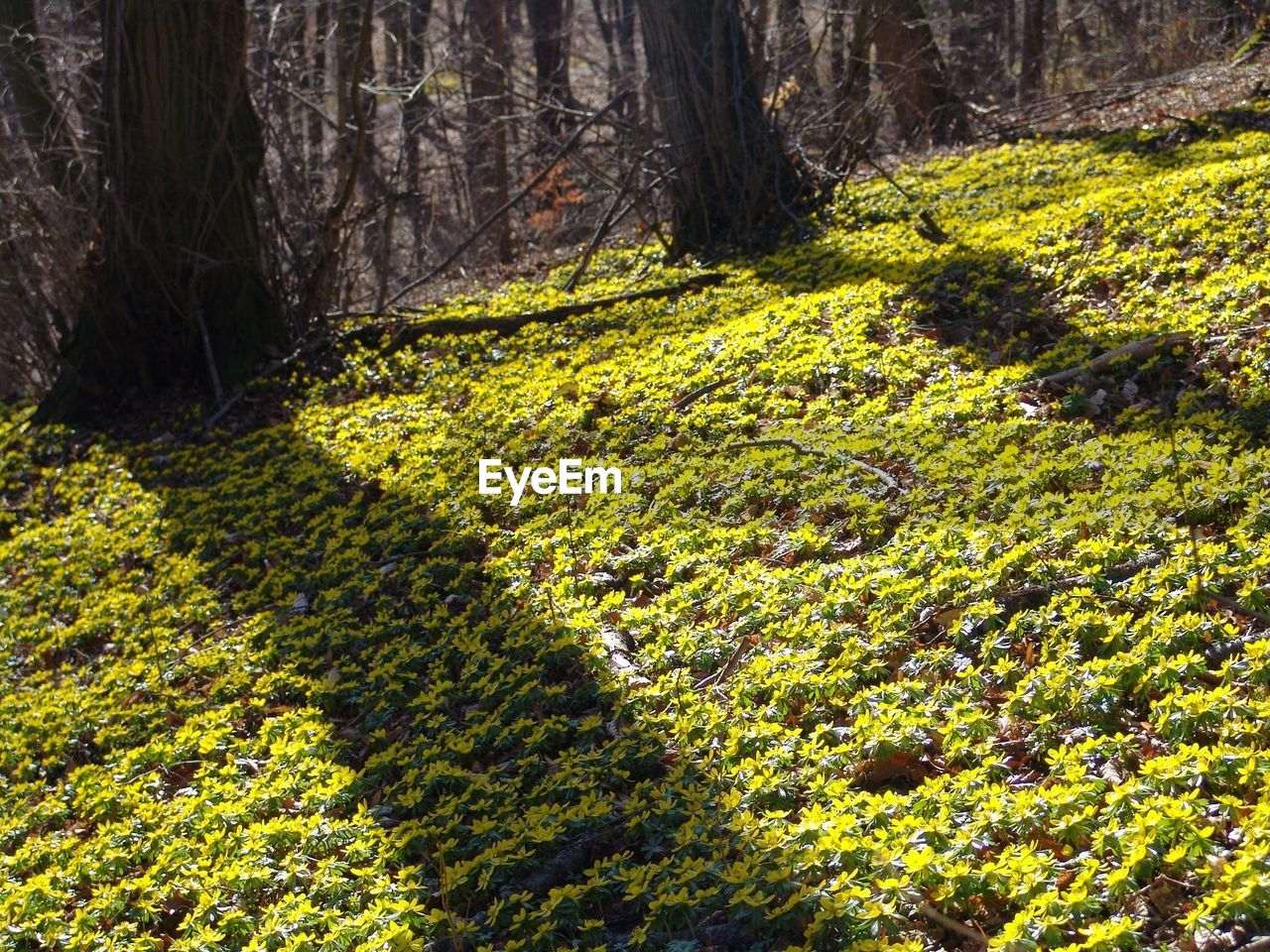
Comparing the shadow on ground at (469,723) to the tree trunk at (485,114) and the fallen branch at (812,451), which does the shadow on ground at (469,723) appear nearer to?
the fallen branch at (812,451)

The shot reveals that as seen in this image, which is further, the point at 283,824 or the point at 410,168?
the point at 410,168

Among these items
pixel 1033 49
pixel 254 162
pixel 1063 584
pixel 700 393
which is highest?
pixel 1033 49

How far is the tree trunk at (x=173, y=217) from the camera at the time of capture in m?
8.88

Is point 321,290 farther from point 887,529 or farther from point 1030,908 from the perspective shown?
point 1030,908

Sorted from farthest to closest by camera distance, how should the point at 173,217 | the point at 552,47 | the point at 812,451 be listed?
1. the point at 552,47
2. the point at 173,217
3. the point at 812,451

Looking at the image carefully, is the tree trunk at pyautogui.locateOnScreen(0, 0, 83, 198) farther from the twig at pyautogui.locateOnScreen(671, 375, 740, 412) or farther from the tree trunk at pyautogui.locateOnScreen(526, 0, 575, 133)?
the tree trunk at pyautogui.locateOnScreen(526, 0, 575, 133)

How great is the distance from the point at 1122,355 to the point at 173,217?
22.9 ft

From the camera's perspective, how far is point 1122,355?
588cm

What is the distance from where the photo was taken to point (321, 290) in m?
9.91

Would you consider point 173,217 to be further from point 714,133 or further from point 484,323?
point 714,133

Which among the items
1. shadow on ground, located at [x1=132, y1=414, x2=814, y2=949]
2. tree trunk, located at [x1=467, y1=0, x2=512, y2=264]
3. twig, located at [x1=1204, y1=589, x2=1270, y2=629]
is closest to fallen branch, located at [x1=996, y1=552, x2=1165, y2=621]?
twig, located at [x1=1204, y1=589, x2=1270, y2=629]

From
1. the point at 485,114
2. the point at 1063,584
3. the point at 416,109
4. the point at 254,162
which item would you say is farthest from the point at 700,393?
the point at 416,109

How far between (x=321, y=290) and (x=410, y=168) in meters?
6.55

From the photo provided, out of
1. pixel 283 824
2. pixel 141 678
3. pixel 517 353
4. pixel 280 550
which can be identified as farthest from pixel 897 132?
pixel 283 824
